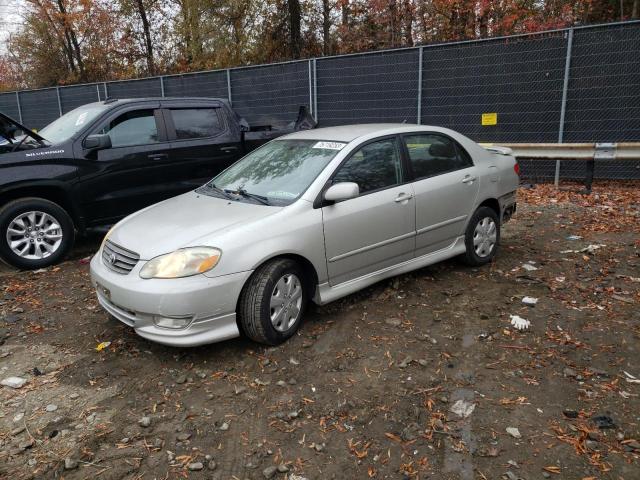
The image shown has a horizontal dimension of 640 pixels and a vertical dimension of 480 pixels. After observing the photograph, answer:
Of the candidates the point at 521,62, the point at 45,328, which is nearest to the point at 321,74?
the point at 521,62

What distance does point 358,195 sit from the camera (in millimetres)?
4176

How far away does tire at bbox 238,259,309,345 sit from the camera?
3590 mm

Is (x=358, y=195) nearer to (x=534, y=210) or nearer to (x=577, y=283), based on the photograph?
(x=577, y=283)

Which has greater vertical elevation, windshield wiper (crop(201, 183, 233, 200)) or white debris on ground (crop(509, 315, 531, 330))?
windshield wiper (crop(201, 183, 233, 200))

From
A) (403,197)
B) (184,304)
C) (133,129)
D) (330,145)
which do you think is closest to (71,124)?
(133,129)

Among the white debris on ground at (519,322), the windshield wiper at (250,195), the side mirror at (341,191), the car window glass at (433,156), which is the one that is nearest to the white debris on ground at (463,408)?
the white debris on ground at (519,322)

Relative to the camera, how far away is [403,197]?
4461 mm

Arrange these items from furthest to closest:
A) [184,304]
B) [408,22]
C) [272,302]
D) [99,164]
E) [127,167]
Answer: [408,22] < [127,167] < [99,164] < [272,302] < [184,304]

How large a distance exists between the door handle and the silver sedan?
0.06ft

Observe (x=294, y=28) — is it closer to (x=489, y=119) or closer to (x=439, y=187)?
(x=489, y=119)

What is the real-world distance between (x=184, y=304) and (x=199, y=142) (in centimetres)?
387

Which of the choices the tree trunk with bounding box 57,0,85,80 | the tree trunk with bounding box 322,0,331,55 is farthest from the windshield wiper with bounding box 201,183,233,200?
the tree trunk with bounding box 57,0,85,80

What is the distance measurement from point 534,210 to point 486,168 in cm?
289

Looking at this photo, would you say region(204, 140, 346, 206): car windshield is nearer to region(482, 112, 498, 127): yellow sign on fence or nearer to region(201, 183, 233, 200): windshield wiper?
region(201, 183, 233, 200): windshield wiper
